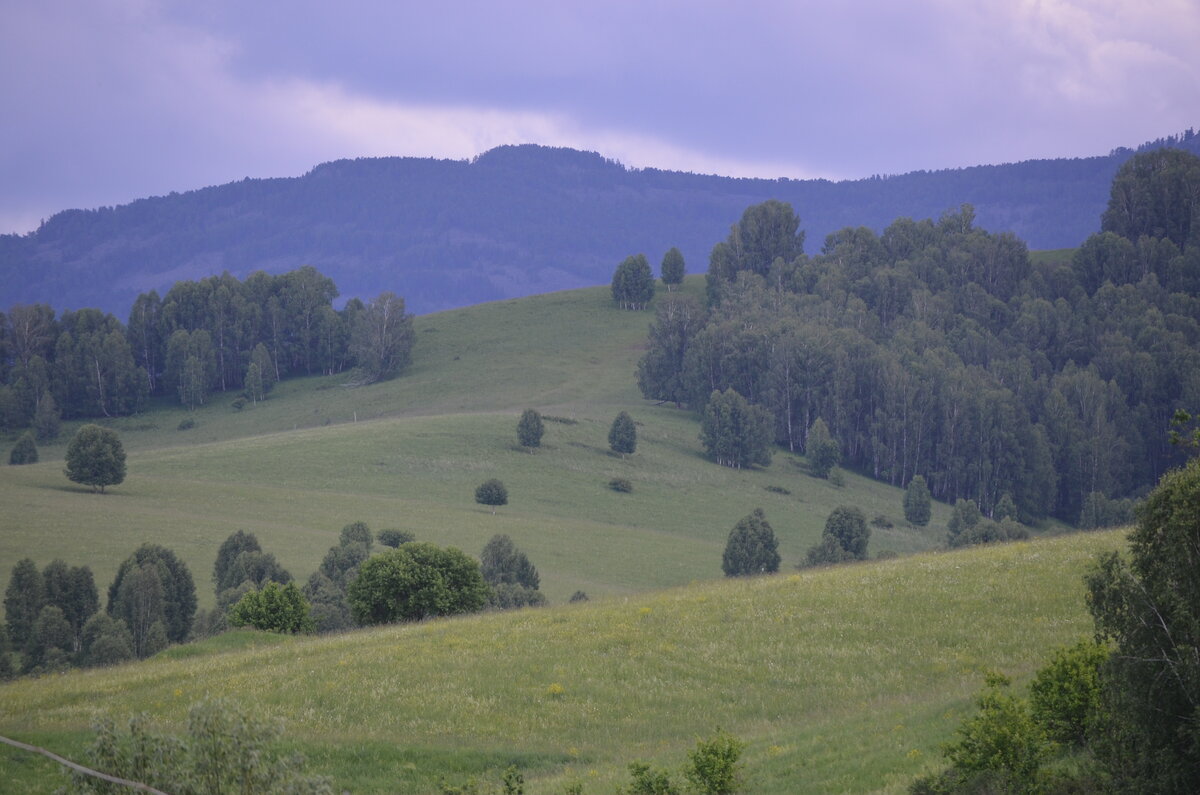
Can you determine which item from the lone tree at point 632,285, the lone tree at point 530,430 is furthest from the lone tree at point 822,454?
the lone tree at point 632,285

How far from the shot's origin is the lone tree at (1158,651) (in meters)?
10.9

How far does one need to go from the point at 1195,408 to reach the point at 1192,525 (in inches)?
5857

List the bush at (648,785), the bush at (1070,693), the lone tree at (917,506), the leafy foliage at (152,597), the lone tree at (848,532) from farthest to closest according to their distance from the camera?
1. the lone tree at (917,506)
2. the lone tree at (848,532)
3. the leafy foliage at (152,597)
4. the bush at (648,785)
5. the bush at (1070,693)

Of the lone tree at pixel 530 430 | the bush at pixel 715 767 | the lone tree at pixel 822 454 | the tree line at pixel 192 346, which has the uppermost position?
the tree line at pixel 192 346

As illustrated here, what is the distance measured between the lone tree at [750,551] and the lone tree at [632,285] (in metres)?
124

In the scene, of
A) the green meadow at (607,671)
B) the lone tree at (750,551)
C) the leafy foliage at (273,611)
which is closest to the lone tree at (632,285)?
the lone tree at (750,551)

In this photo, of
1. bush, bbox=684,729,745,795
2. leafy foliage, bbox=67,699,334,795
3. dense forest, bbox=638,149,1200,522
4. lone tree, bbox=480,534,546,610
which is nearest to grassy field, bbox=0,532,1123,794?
bush, bbox=684,729,745,795

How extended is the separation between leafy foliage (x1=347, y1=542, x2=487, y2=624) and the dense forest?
84.6 m

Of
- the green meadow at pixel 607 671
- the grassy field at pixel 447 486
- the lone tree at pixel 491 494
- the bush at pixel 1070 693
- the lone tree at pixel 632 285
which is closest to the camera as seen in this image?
the bush at pixel 1070 693

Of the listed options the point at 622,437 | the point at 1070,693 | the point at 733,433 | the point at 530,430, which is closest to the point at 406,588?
the point at 1070,693

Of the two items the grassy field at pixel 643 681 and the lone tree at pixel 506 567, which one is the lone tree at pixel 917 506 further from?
the grassy field at pixel 643 681

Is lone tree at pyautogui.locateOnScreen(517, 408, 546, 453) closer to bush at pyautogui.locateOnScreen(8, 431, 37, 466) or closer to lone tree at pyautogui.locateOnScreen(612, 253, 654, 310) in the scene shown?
bush at pyautogui.locateOnScreen(8, 431, 37, 466)

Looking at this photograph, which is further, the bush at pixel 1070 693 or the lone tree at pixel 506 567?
the lone tree at pixel 506 567

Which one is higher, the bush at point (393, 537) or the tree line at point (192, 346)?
the tree line at point (192, 346)
